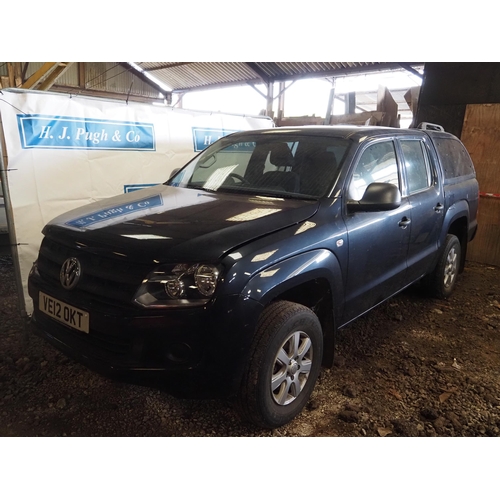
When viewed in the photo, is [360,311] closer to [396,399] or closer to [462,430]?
[396,399]

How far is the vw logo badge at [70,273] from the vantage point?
82.3 inches

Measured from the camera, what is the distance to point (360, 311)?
2.75 m

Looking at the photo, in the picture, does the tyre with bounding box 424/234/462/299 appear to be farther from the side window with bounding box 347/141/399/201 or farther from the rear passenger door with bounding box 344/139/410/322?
the side window with bounding box 347/141/399/201

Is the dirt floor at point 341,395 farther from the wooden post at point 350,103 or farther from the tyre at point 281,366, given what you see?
the wooden post at point 350,103

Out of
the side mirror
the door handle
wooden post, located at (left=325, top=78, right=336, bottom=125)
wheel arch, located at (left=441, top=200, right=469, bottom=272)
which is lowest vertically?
wheel arch, located at (left=441, top=200, right=469, bottom=272)

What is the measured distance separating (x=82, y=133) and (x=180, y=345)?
2.62m

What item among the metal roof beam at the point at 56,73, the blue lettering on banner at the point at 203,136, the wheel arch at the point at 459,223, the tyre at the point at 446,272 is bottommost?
the tyre at the point at 446,272

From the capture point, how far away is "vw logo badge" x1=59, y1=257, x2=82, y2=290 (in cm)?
209

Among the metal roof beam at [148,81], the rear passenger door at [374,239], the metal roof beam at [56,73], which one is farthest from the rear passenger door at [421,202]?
the metal roof beam at [148,81]

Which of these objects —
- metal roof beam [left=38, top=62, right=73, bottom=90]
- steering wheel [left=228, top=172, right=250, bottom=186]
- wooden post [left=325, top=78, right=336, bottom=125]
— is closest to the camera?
steering wheel [left=228, top=172, right=250, bottom=186]

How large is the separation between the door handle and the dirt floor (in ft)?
3.12

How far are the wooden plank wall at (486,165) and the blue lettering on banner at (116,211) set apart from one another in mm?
4538

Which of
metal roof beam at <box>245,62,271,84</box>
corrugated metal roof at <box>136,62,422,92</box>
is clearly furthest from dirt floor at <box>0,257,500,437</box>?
metal roof beam at <box>245,62,271,84</box>

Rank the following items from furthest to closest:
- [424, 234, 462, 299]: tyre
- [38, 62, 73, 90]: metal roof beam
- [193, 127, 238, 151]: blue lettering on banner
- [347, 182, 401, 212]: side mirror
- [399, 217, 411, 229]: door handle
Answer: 1. [38, 62, 73, 90]: metal roof beam
2. [193, 127, 238, 151]: blue lettering on banner
3. [424, 234, 462, 299]: tyre
4. [399, 217, 411, 229]: door handle
5. [347, 182, 401, 212]: side mirror
